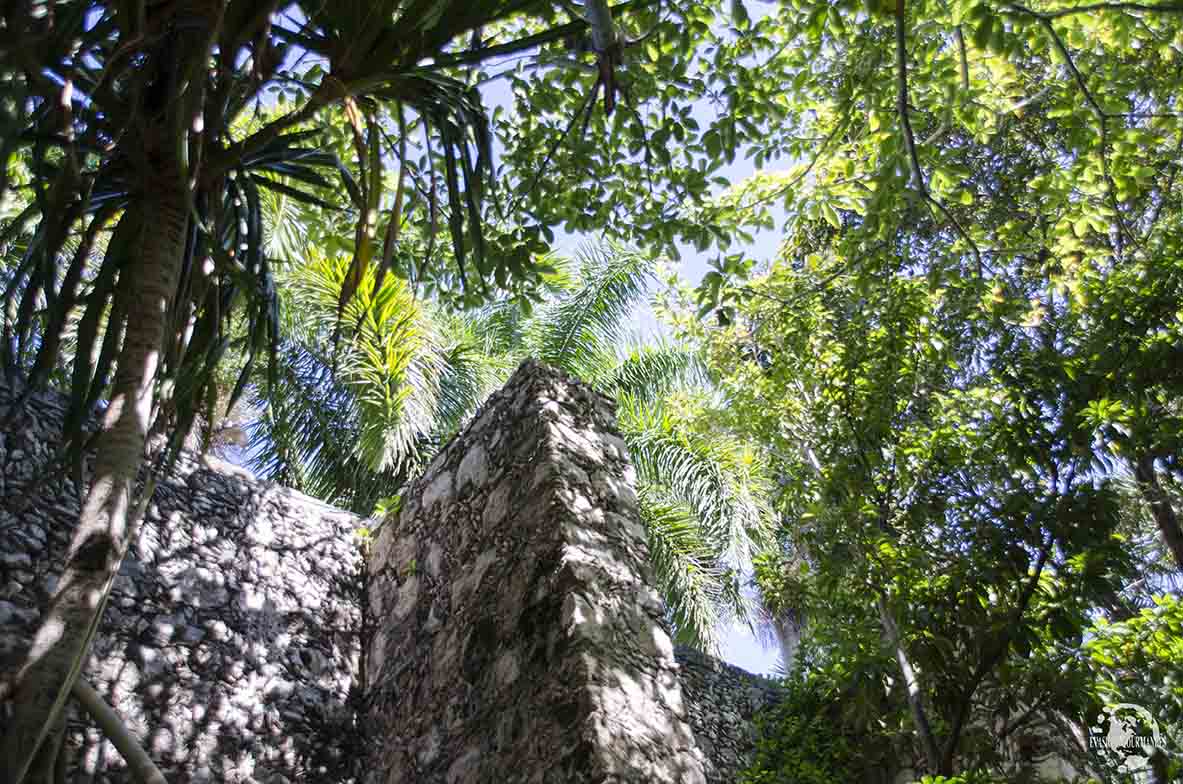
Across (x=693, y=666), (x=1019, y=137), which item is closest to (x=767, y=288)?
(x=693, y=666)

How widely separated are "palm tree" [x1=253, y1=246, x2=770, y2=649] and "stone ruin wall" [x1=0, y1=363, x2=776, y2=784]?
7.73ft

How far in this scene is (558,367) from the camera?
952cm

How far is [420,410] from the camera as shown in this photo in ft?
22.9

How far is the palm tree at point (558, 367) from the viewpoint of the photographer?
22.4 feet

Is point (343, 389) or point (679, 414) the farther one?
point (679, 414)

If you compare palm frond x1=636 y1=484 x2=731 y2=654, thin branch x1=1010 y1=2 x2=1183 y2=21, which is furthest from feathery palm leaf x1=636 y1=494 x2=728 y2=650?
thin branch x1=1010 y1=2 x2=1183 y2=21

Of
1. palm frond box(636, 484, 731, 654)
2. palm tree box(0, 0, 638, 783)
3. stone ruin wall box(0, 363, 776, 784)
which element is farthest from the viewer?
palm frond box(636, 484, 731, 654)

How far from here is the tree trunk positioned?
146 centimetres

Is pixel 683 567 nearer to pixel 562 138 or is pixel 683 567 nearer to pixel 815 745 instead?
pixel 815 745

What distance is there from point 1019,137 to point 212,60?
718cm

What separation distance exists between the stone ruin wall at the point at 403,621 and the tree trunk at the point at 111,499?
132 cm

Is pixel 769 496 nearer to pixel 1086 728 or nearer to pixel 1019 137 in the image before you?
pixel 1019 137

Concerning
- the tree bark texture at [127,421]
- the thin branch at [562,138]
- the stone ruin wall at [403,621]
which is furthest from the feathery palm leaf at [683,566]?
the tree bark texture at [127,421]

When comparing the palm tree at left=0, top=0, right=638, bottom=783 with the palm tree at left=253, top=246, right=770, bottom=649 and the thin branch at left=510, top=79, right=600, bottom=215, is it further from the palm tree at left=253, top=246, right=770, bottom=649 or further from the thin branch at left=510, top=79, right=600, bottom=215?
the palm tree at left=253, top=246, right=770, bottom=649
